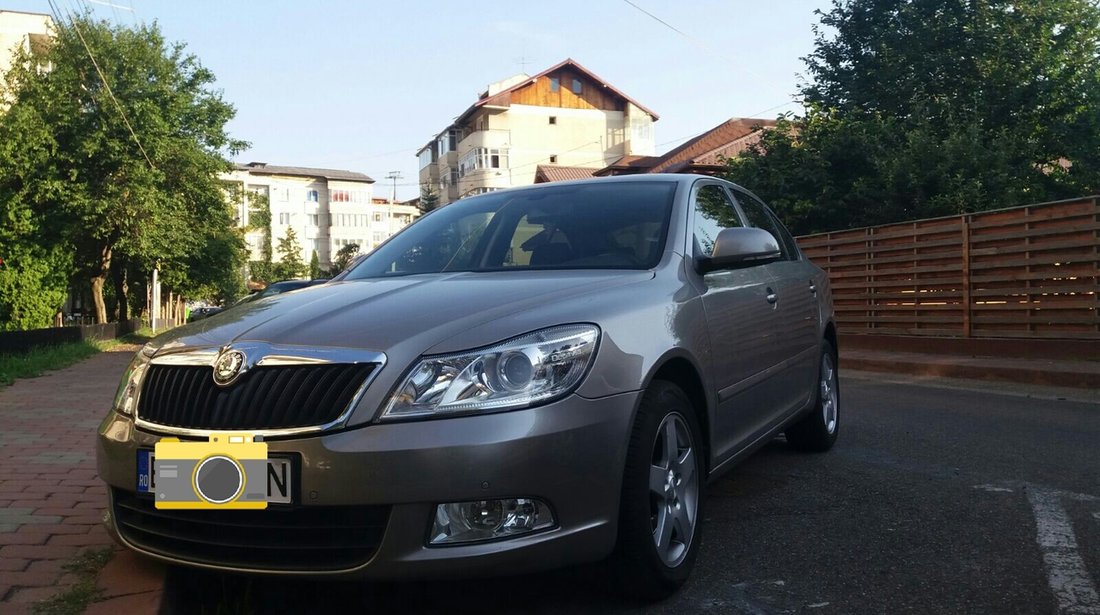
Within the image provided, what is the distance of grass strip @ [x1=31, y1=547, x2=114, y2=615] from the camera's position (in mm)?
2783

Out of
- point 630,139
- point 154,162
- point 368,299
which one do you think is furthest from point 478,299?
point 630,139

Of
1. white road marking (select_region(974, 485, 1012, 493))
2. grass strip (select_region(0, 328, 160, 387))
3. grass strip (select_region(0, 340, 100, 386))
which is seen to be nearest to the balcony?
grass strip (select_region(0, 328, 160, 387))

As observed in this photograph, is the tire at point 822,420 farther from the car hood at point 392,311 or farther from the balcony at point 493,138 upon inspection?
the balcony at point 493,138

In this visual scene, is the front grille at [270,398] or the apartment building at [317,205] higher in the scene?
the apartment building at [317,205]

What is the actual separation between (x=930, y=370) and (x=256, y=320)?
9.70 meters

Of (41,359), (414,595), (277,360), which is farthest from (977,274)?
(41,359)

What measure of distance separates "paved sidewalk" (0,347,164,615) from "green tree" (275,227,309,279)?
78236 millimetres

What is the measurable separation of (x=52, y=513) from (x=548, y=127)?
58.3 m

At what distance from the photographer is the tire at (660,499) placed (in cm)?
287

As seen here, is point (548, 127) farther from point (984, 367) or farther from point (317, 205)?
point (984, 367)

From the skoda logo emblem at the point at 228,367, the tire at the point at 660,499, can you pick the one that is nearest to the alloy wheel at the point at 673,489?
the tire at the point at 660,499

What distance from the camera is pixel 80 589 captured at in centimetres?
295

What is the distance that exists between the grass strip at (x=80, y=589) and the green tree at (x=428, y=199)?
55.5 m

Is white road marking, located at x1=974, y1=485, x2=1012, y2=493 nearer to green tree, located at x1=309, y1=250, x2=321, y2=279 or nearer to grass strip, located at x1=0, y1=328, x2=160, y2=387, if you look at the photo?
grass strip, located at x1=0, y1=328, x2=160, y2=387
